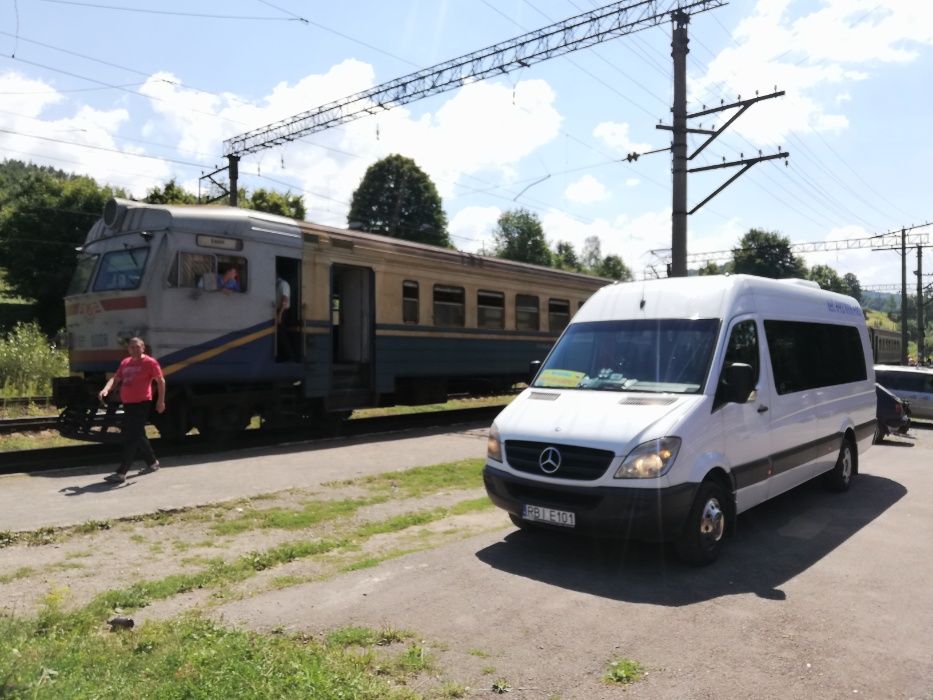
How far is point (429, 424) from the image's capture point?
15211 millimetres

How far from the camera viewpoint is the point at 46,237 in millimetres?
39031

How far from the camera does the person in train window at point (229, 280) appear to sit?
10.8 metres

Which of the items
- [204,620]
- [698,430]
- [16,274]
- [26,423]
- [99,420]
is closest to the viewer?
[204,620]

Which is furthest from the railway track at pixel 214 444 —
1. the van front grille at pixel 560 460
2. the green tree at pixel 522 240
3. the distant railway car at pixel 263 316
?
the green tree at pixel 522 240

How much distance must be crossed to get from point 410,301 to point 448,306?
1.18 m

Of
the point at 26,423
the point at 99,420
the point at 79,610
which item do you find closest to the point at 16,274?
→ the point at 26,423

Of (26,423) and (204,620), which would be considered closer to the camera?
(204,620)

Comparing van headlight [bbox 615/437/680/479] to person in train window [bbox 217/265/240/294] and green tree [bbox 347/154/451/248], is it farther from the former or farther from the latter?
green tree [bbox 347/154/451/248]

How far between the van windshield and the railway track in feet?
21.1

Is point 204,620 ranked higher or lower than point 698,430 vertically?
lower

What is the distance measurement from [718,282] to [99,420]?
332 inches

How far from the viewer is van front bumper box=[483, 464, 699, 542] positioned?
5.16 meters

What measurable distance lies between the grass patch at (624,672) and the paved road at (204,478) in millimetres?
5039

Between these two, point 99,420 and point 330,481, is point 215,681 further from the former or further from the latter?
point 99,420
